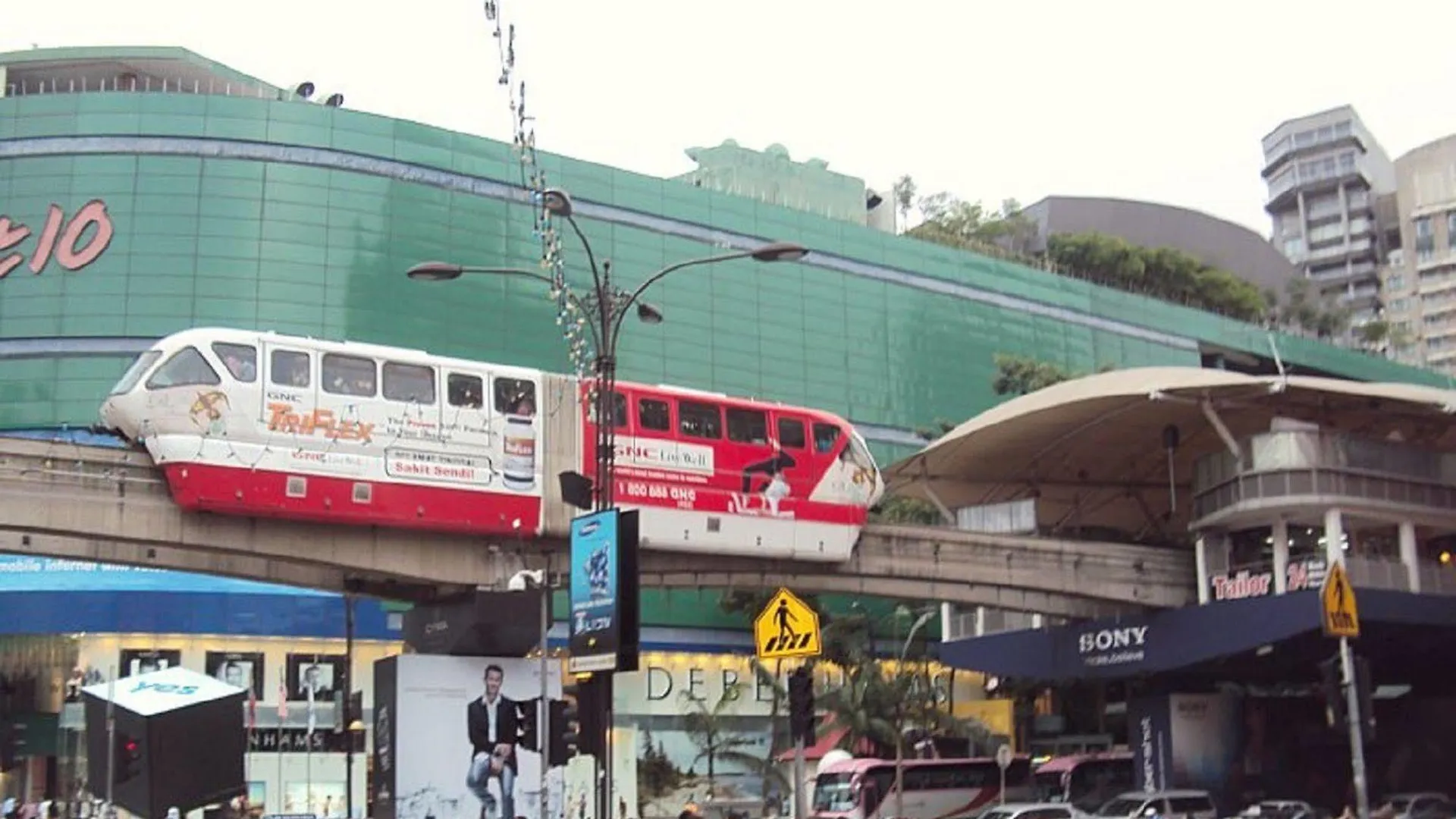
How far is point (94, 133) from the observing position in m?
64.4

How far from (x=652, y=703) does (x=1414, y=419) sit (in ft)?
A: 111

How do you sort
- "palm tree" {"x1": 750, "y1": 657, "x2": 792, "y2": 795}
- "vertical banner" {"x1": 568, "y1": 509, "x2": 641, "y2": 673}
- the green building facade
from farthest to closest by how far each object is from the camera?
the green building facade → "palm tree" {"x1": 750, "y1": 657, "x2": 792, "y2": 795} → "vertical banner" {"x1": 568, "y1": 509, "x2": 641, "y2": 673}

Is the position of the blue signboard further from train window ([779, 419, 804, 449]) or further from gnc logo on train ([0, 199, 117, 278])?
gnc logo on train ([0, 199, 117, 278])

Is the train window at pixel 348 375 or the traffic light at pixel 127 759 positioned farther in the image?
the train window at pixel 348 375

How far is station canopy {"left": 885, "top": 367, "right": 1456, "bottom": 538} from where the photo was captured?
1731 inches

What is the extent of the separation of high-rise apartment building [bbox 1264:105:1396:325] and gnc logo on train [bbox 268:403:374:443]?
147932 mm

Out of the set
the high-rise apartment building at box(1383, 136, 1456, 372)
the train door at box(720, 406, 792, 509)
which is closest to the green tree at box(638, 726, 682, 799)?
the train door at box(720, 406, 792, 509)

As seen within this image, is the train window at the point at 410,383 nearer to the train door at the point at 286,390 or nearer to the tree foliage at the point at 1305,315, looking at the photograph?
the train door at the point at 286,390

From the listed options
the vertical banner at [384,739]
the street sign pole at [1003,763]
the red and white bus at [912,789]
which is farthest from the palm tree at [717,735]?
the vertical banner at [384,739]

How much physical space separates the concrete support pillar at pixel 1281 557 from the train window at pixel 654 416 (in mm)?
18408

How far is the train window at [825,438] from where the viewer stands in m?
38.4

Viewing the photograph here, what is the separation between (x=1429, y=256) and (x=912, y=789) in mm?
126027

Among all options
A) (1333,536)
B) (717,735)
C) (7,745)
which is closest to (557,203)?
(7,745)

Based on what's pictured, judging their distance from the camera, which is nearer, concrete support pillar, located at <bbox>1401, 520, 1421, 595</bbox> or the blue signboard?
the blue signboard
